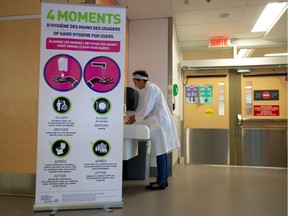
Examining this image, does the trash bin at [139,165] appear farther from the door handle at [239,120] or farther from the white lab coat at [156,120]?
the door handle at [239,120]

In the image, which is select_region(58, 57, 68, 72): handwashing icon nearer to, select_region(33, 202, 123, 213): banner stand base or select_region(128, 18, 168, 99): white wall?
select_region(33, 202, 123, 213): banner stand base

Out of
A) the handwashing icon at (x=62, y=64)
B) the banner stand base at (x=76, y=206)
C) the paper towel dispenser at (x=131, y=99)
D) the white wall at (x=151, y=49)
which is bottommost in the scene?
the banner stand base at (x=76, y=206)

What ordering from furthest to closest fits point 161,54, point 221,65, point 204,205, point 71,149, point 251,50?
point 251,50 < point 221,65 < point 161,54 < point 204,205 < point 71,149

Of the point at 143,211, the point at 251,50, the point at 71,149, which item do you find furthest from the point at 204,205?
the point at 251,50

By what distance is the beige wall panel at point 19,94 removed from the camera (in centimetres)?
256

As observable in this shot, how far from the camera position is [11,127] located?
2.60 m

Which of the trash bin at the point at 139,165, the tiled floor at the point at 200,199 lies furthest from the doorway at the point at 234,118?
the trash bin at the point at 139,165

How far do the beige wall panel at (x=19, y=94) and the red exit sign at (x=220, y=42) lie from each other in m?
3.12

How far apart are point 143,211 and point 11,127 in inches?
64.9

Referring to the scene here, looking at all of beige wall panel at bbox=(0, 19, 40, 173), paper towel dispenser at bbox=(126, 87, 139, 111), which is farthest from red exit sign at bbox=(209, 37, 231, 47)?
beige wall panel at bbox=(0, 19, 40, 173)

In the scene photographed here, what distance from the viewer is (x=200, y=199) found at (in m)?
2.45

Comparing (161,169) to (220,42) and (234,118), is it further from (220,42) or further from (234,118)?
(220,42)

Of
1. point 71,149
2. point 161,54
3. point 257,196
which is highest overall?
point 161,54

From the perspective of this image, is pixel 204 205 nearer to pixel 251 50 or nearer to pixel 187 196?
pixel 187 196
